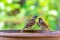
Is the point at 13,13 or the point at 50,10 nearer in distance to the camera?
the point at 50,10

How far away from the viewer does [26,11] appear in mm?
2473

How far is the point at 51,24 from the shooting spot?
2551 millimetres

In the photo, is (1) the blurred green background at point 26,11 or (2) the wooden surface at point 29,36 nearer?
(2) the wooden surface at point 29,36

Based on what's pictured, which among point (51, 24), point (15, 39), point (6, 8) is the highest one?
point (6, 8)

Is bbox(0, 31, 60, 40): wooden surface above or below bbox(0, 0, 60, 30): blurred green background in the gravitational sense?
below

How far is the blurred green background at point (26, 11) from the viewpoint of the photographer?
2.44 metres

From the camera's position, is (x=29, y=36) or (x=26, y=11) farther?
(x=26, y=11)

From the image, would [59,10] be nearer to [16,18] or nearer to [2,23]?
[16,18]

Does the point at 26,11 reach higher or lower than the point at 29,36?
higher

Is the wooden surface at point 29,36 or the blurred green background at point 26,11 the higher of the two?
the blurred green background at point 26,11

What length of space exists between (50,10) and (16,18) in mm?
388

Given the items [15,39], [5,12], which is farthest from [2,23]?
[15,39]

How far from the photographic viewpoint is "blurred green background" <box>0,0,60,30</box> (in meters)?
2.44

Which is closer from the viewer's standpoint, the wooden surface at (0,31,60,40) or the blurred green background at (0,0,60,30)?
the wooden surface at (0,31,60,40)
